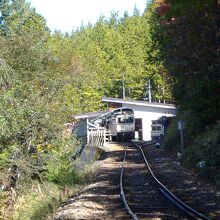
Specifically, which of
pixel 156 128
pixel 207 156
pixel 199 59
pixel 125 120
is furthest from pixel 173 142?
pixel 156 128

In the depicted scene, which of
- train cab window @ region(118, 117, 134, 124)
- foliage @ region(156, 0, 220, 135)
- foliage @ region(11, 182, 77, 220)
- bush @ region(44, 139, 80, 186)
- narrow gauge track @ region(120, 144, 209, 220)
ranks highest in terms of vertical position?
foliage @ region(156, 0, 220, 135)

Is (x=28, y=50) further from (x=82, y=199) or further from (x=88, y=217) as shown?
(x=88, y=217)

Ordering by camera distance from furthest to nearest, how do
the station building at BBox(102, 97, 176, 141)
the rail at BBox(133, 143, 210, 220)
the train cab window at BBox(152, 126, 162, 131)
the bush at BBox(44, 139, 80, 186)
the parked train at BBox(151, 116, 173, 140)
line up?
the station building at BBox(102, 97, 176, 141) → the train cab window at BBox(152, 126, 162, 131) → the parked train at BBox(151, 116, 173, 140) → the bush at BBox(44, 139, 80, 186) → the rail at BBox(133, 143, 210, 220)

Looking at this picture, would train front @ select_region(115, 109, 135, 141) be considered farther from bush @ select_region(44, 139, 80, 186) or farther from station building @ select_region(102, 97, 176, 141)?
bush @ select_region(44, 139, 80, 186)

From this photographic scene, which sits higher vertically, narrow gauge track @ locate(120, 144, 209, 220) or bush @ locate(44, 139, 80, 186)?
bush @ locate(44, 139, 80, 186)

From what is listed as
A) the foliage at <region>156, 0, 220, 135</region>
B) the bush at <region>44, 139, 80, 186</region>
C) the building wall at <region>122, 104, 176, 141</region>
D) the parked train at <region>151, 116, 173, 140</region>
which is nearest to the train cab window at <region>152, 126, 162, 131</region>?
the parked train at <region>151, 116, 173, 140</region>

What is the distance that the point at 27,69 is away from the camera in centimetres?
3167

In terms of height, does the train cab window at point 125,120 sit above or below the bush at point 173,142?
above

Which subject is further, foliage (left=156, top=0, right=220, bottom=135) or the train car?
the train car

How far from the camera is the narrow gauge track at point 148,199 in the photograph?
39.3 feet

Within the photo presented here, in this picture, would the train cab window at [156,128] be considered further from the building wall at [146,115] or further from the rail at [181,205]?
the rail at [181,205]

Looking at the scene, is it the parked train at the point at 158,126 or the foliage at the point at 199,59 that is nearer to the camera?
the foliage at the point at 199,59

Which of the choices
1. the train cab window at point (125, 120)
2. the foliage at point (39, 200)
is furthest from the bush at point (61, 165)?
the train cab window at point (125, 120)

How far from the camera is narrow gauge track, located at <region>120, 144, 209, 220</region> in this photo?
11992 millimetres
